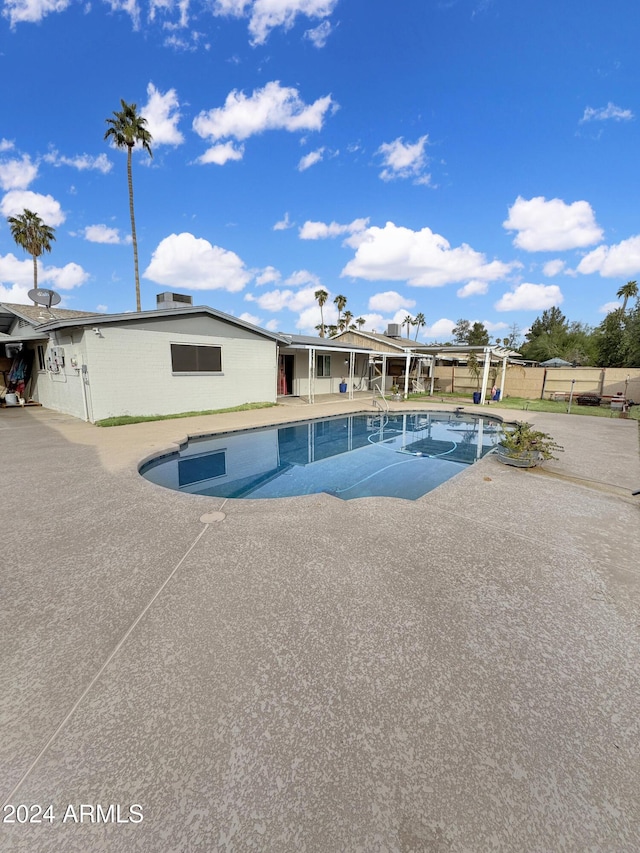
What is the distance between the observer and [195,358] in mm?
12172

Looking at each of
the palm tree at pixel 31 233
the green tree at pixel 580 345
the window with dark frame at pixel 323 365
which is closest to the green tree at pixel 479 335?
the green tree at pixel 580 345

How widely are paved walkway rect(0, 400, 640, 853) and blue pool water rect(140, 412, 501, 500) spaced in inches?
91.8

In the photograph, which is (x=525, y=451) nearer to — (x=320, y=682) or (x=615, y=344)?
(x=320, y=682)

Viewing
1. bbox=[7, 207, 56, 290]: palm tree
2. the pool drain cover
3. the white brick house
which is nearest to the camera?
the pool drain cover

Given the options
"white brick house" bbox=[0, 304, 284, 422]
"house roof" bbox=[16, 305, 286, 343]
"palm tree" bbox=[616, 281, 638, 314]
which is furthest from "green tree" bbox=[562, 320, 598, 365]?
"house roof" bbox=[16, 305, 286, 343]

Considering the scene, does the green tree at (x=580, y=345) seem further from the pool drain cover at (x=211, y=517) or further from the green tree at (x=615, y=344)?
the pool drain cover at (x=211, y=517)

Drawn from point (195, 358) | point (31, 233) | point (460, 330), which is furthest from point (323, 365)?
point (460, 330)

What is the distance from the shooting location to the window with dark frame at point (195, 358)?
1171cm

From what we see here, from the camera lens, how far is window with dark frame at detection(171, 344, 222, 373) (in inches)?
461

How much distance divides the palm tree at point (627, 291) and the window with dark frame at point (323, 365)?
3228cm

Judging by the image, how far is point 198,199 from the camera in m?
18.1

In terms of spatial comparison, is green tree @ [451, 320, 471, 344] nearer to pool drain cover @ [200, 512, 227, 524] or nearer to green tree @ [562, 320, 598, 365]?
green tree @ [562, 320, 598, 365]

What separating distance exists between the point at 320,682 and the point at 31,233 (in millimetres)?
32479

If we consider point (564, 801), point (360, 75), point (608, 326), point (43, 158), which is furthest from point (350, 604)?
point (608, 326)
